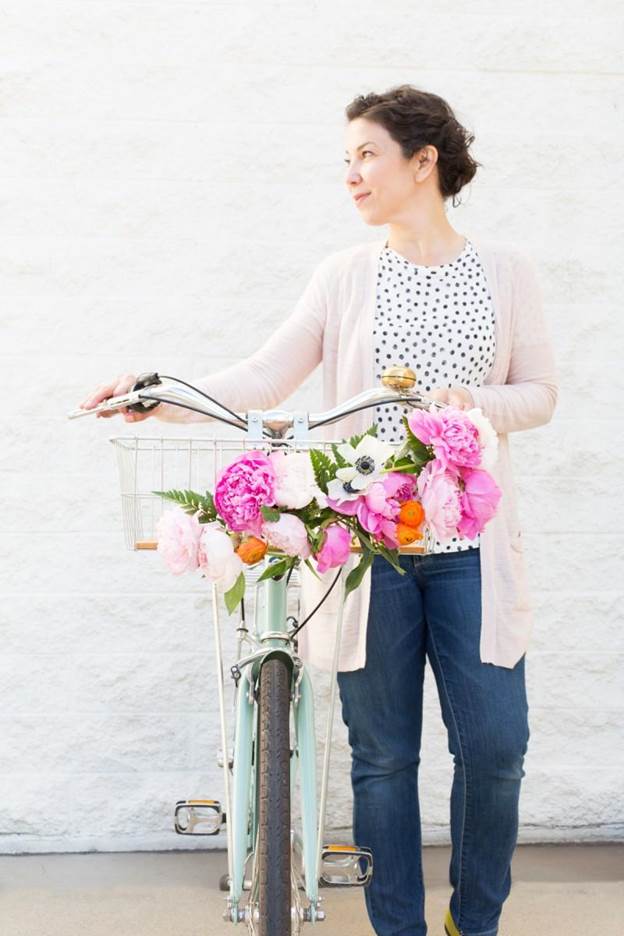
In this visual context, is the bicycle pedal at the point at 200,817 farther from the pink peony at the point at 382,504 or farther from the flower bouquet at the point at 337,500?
the pink peony at the point at 382,504

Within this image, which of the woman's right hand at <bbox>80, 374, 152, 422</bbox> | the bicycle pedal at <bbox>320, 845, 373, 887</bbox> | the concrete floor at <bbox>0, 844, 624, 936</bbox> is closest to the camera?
the woman's right hand at <bbox>80, 374, 152, 422</bbox>

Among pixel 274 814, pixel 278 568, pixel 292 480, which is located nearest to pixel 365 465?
pixel 292 480

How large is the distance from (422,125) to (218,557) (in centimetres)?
113

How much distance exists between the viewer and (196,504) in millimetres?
1882

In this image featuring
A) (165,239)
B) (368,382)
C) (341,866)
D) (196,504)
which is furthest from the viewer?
(165,239)

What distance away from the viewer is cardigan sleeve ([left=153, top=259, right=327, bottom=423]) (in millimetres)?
2451

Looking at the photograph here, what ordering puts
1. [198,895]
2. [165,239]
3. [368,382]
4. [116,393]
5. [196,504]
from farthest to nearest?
[165,239], [198,895], [368,382], [116,393], [196,504]

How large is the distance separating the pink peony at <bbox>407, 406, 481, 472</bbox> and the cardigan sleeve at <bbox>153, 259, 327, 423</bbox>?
0.67 m

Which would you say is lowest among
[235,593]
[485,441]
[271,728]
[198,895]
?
[198,895]

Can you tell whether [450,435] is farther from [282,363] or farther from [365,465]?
[282,363]

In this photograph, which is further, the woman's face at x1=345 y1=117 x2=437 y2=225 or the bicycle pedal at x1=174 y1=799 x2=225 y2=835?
the woman's face at x1=345 y1=117 x2=437 y2=225

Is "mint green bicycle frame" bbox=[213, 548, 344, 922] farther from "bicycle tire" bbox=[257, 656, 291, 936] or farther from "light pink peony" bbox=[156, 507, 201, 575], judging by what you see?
"light pink peony" bbox=[156, 507, 201, 575]

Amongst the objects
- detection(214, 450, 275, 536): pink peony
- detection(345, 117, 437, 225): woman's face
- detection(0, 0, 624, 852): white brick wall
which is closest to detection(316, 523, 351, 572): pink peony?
detection(214, 450, 275, 536): pink peony

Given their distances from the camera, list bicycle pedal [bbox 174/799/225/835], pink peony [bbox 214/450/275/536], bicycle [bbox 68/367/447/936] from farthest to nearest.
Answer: bicycle pedal [bbox 174/799/225/835] < bicycle [bbox 68/367/447/936] < pink peony [bbox 214/450/275/536]
